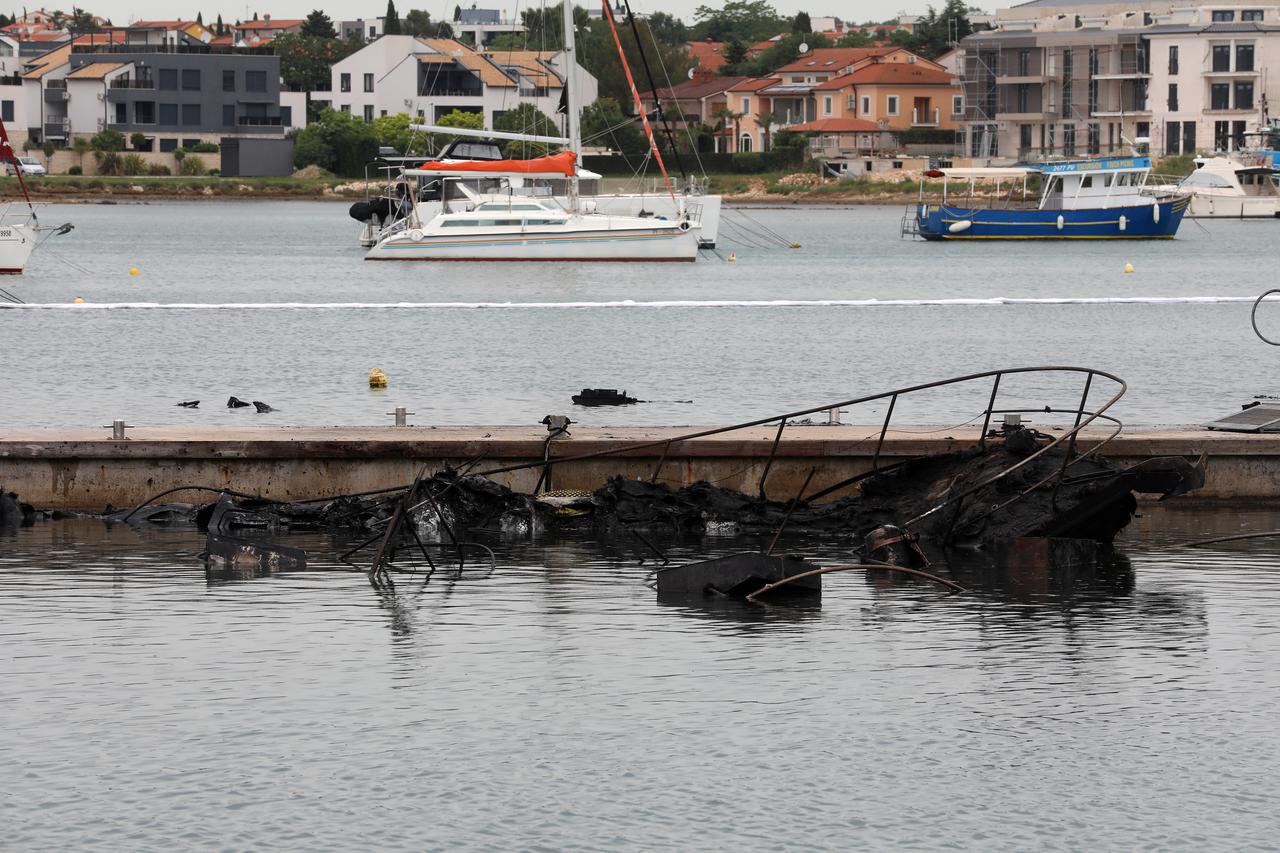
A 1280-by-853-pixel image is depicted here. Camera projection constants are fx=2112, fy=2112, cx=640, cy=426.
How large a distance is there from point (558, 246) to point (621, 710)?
61022mm

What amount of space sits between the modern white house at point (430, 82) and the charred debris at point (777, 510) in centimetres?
13738

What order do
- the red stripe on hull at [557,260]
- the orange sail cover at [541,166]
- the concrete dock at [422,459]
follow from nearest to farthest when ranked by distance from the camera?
the concrete dock at [422,459] < the orange sail cover at [541,166] < the red stripe on hull at [557,260]

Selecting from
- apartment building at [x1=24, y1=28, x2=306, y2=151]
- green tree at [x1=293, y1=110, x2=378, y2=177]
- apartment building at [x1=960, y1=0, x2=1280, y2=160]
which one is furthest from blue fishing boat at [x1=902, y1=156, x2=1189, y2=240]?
apartment building at [x1=24, y1=28, x2=306, y2=151]

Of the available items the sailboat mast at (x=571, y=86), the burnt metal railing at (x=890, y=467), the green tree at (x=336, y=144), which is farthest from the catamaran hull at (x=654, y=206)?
the green tree at (x=336, y=144)

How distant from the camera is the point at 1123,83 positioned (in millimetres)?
146875

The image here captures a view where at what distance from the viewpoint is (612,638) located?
42.7 ft

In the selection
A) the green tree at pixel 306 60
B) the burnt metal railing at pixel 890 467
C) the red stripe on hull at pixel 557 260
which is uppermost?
the green tree at pixel 306 60

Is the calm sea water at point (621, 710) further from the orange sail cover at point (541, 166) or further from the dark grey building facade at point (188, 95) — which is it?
the dark grey building facade at point (188, 95)

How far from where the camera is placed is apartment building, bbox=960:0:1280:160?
144 m

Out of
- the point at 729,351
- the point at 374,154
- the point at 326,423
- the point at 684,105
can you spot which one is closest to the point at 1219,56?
the point at 684,105

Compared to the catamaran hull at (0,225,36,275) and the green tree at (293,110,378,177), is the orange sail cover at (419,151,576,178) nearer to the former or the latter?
the catamaran hull at (0,225,36,275)

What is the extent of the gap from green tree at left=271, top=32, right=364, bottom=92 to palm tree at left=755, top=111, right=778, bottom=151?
122 ft

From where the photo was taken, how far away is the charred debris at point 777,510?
15477mm

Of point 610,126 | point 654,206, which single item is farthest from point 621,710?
point 610,126
